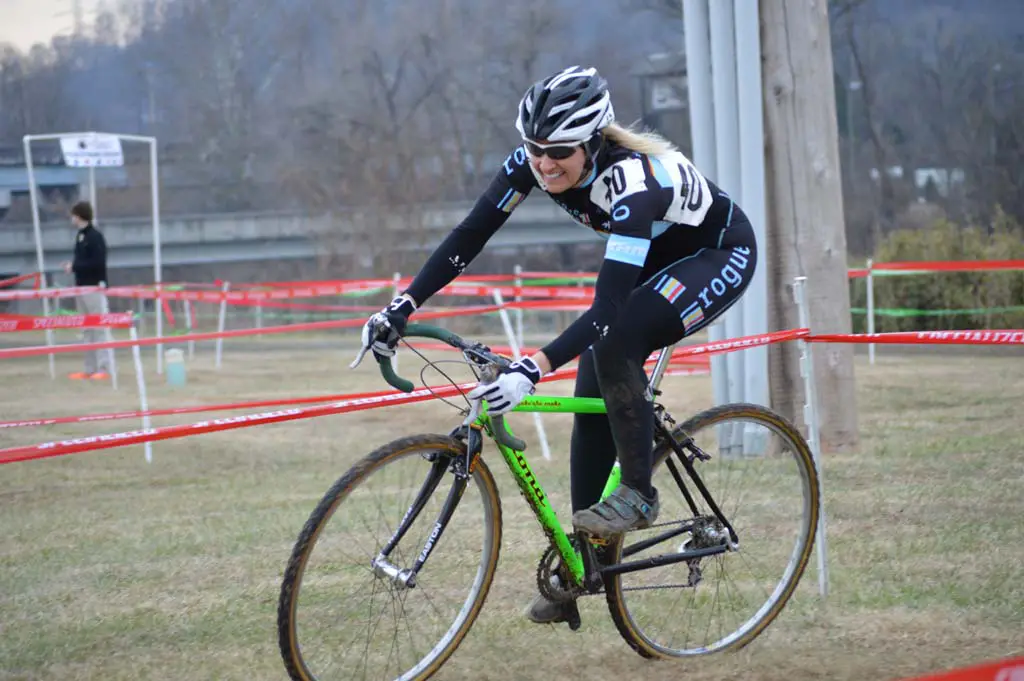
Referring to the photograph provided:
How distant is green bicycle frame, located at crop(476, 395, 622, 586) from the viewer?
416 centimetres

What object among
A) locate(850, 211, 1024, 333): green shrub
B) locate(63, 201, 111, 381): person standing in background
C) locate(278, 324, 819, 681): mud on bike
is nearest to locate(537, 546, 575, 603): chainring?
locate(278, 324, 819, 681): mud on bike

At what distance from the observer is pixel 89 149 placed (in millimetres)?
21625

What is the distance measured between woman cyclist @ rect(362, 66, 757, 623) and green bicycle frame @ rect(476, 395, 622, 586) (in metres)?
0.08

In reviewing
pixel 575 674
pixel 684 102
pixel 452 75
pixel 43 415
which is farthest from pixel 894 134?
pixel 575 674

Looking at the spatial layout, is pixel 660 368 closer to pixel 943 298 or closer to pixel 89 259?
pixel 89 259

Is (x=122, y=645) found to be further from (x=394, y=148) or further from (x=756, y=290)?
(x=394, y=148)

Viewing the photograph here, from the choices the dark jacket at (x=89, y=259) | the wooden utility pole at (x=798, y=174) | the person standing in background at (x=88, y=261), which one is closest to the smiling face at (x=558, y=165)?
the wooden utility pole at (x=798, y=174)

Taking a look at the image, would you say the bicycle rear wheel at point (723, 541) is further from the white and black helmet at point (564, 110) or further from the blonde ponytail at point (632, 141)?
the white and black helmet at point (564, 110)

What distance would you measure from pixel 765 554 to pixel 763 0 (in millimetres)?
5458

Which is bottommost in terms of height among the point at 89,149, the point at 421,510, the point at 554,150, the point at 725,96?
the point at 421,510

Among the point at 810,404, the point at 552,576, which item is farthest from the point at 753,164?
the point at 552,576

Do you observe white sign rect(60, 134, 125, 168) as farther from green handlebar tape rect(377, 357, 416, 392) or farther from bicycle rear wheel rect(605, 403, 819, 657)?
green handlebar tape rect(377, 357, 416, 392)

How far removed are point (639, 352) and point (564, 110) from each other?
82cm

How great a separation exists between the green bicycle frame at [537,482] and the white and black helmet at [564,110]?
83 cm
